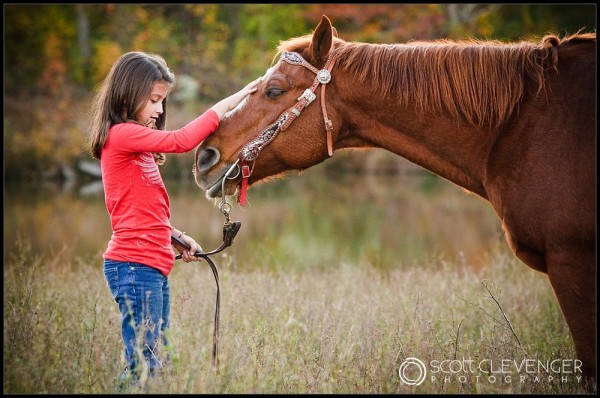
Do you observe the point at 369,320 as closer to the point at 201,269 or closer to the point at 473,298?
the point at 473,298

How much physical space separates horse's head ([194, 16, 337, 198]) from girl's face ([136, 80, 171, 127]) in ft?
1.10

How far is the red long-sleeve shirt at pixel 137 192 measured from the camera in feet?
10.7

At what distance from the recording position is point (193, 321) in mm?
4664

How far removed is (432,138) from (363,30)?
72.6 feet

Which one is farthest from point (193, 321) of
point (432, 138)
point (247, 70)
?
point (247, 70)

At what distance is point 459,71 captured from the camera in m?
3.47

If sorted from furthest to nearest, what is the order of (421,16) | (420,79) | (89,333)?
(421,16) → (89,333) → (420,79)

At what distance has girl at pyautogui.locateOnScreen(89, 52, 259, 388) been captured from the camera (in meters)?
3.26

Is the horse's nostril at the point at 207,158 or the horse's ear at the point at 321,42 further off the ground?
the horse's ear at the point at 321,42

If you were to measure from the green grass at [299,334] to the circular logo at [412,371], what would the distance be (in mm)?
57

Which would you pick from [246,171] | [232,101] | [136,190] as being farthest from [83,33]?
[136,190]

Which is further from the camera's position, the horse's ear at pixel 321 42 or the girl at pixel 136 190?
the horse's ear at pixel 321 42

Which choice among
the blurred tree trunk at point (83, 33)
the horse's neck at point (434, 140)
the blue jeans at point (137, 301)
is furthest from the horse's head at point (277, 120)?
the blurred tree trunk at point (83, 33)

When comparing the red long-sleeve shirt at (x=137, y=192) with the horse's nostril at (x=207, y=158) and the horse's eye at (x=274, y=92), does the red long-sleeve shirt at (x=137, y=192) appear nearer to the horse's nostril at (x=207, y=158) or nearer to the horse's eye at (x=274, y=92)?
the horse's nostril at (x=207, y=158)
